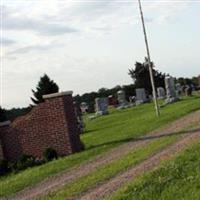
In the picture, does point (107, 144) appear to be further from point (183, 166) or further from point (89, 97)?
point (89, 97)

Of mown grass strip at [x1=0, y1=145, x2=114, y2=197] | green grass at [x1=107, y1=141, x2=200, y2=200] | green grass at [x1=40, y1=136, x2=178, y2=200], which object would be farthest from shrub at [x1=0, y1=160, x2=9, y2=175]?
green grass at [x1=107, y1=141, x2=200, y2=200]

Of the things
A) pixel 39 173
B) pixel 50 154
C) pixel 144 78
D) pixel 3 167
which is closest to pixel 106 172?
pixel 39 173

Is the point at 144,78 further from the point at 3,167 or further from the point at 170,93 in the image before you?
the point at 3,167

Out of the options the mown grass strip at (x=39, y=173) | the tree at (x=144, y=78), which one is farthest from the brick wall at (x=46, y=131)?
the tree at (x=144, y=78)

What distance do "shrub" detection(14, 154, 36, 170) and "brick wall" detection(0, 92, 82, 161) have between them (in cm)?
104

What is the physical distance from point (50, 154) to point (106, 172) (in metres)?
7.23

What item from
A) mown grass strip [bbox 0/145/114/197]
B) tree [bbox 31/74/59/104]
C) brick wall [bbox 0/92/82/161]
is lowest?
mown grass strip [bbox 0/145/114/197]

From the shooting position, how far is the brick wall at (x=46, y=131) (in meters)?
22.0

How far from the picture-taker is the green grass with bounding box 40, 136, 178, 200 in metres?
12.8

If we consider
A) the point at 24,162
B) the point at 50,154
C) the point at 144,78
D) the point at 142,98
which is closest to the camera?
the point at 24,162

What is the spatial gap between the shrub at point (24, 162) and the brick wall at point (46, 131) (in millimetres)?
1043

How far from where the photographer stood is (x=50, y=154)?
69.8 ft

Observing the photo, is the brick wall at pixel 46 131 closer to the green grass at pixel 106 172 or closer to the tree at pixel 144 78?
the green grass at pixel 106 172

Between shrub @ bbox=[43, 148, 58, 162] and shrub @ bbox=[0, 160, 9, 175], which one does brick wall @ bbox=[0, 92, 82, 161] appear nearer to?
shrub @ bbox=[43, 148, 58, 162]
